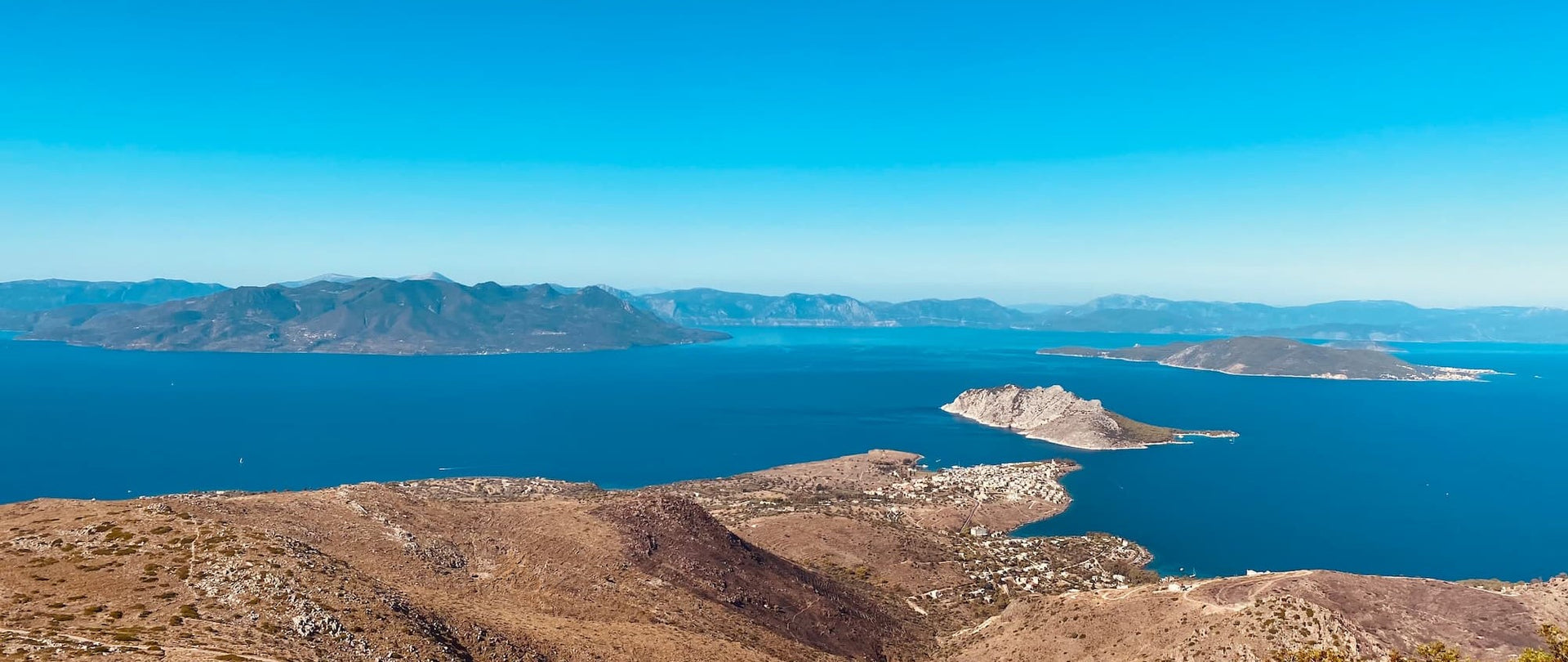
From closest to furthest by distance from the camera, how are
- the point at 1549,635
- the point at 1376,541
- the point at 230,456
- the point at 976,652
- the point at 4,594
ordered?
the point at 1549,635, the point at 4,594, the point at 976,652, the point at 1376,541, the point at 230,456

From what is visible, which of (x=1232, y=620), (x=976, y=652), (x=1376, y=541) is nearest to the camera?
(x=1232, y=620)

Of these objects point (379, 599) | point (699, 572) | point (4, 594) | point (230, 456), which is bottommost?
point (230, 456)

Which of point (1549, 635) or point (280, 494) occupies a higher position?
point (1549, 635)

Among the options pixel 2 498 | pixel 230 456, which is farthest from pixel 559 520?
pixel 230 456

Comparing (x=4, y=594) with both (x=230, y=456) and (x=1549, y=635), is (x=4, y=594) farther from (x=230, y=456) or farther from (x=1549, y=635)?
(x=230, y=456)

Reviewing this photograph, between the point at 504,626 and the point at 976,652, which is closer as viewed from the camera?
the point at 504,626

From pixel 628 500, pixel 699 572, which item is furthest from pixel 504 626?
pixel 628 500

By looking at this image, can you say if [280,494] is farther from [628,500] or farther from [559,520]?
[628,500]
